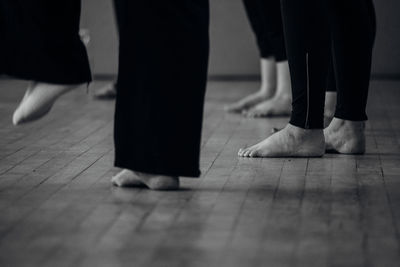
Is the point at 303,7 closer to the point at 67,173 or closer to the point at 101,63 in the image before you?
the point at 67,173

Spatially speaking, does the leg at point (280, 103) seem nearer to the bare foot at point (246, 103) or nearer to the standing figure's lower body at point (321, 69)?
the bare foot at point (246, 103)

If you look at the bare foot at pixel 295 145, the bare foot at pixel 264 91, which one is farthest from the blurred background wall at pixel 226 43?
the bare foot at pixel 295 145

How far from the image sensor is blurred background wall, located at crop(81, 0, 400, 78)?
14.6 ft

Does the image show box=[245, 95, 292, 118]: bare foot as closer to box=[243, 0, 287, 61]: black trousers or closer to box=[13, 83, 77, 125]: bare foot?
box=[243, 0, 287, 61]: black trousers

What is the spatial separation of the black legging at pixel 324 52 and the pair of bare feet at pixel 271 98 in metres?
0.79

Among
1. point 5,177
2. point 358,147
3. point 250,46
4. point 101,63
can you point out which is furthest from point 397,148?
point 101,63

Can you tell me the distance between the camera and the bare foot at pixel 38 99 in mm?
1915

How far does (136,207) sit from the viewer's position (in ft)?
5.82

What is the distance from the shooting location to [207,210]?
5.75ft

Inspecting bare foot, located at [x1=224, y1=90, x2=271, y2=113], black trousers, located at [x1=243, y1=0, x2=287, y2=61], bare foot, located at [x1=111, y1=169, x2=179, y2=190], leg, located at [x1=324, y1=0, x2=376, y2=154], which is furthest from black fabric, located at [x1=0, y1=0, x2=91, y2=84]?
bare foot, located at [x1=224, y1=90, x2=271, y2=113]

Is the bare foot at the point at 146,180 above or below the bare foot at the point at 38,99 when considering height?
below

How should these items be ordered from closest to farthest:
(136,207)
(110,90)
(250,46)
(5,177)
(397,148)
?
1. (136,207)
2. (5,177)
3. (397,148)
4. (110,90)
5. (250,46)

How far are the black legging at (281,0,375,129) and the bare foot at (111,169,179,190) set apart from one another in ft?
1.83

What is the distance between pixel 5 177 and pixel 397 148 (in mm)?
1146
